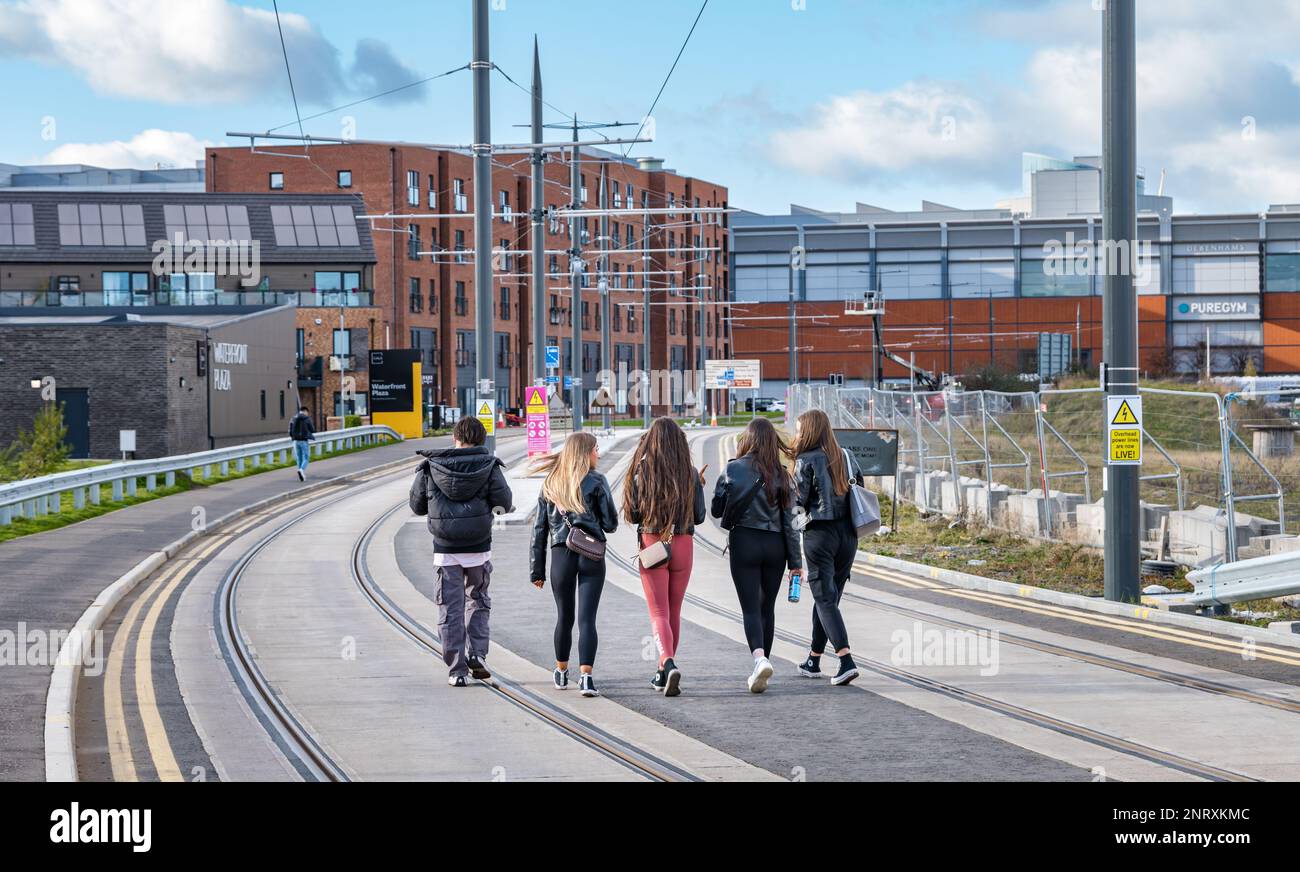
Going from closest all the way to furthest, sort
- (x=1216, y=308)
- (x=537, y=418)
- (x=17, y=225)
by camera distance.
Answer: (x=537, y=418), (x=17, y=225), (x=1216, y=308)

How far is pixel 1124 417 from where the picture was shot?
13914mm

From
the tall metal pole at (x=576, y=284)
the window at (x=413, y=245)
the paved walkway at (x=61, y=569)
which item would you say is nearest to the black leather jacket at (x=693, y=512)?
the paved walkway at (x=61, y=569)

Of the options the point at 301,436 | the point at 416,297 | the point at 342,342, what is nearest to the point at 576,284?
the point at 301,436

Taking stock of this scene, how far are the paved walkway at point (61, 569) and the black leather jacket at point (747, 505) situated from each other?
4540 mm

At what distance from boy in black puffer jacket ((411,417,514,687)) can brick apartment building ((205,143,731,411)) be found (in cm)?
5499

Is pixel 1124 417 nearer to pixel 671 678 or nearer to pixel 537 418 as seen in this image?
pixel 671 678

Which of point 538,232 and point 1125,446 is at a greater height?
point 538,232

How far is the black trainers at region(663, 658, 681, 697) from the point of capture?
991 centimetres

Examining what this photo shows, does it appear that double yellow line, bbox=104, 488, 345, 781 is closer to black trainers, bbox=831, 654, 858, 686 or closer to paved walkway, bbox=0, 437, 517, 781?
paved walkway, bbox=0, 437, 517, 781

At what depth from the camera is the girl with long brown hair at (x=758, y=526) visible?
993cm

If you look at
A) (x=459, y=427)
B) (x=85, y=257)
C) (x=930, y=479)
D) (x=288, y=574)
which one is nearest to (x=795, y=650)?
(x=459, y=427)

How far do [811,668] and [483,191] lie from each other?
1386 cm

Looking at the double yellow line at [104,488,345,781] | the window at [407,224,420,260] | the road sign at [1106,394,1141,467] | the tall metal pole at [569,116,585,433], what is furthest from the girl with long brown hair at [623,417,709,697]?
the window at [407,224,420,260]
